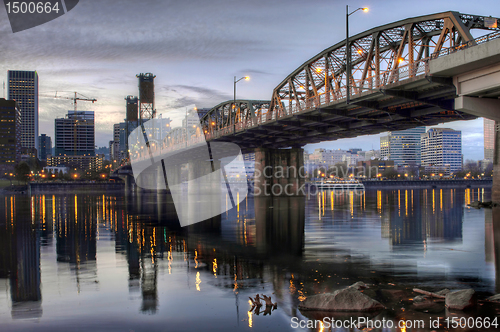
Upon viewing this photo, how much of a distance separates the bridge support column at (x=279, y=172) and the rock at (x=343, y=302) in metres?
60.0

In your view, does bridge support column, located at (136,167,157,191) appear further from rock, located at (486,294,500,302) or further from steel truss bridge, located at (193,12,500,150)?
rock, located at (486,294,500,302)

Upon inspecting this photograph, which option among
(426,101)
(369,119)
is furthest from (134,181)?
(426,101)

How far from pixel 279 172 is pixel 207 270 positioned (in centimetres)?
5906

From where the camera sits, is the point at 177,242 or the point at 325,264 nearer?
the point at 325,264

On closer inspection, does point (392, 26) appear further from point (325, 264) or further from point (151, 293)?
point (151, 293)

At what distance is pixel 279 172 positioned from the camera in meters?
73.9

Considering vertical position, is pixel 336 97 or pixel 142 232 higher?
pixel 336 97

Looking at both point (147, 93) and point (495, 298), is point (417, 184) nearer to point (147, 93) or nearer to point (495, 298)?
point (147, 93)

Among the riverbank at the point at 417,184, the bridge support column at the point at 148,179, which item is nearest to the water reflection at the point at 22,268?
the bridge support column at the point at 148,179

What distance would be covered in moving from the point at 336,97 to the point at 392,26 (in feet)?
27.5

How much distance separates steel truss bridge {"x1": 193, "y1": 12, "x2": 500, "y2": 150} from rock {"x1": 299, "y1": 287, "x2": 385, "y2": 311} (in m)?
19.3

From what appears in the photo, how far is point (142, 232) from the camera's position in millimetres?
26766

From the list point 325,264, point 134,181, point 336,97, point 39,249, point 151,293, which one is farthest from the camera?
point 134,181

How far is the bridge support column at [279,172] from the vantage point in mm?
72000
